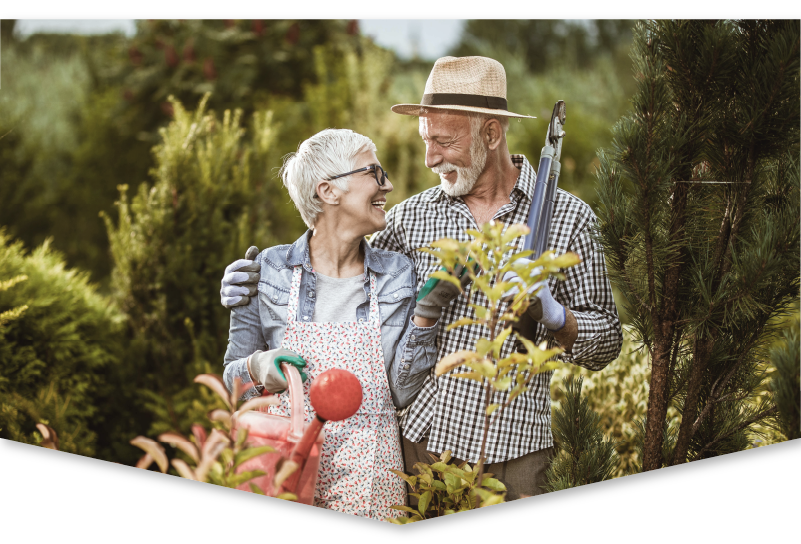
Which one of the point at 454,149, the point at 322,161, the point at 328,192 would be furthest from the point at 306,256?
the point at 454,149

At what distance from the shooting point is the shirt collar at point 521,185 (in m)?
3.34

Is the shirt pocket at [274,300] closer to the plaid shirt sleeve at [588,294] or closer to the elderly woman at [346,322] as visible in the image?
the elderly woman at [346,322]

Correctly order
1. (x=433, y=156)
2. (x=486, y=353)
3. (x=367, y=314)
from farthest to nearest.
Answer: (x=433, y=156) < (x=367, y=314) < (x=486, y=353)

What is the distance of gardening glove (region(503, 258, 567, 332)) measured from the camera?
299 centimetres

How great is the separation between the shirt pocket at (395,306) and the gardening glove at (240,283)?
50 centimetres

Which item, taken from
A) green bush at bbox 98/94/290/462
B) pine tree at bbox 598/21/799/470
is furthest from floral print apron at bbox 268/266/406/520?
green bush at bbox 98/94/290/462

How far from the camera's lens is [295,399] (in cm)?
305

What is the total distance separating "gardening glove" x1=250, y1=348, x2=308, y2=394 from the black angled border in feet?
1.51

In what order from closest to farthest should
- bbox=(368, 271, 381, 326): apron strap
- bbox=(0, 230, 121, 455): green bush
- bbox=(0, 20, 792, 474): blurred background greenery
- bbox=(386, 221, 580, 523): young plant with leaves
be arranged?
1. bbox=(386, 221, 580, 523): young plant with leaves
2. bbox=(368, 271, 381, 326): apron strap
3. bbox=(0, 230, 121, 455): green bush
4. bbox=(0, 20, 792, 474): blurred background greenery

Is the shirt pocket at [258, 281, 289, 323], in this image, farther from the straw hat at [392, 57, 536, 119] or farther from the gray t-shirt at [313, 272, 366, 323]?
the straw hat at [392, 57, 536, 119]

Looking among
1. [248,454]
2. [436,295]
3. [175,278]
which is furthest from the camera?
[175,278]

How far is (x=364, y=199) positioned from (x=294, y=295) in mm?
452

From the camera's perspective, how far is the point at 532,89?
8.47 metres

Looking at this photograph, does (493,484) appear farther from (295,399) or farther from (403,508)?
(295,399)
